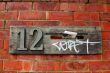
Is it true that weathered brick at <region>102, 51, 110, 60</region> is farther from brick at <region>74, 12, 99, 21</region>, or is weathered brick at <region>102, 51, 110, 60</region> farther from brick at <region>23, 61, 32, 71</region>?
brick at <region>23, 61, 32, 71</region>

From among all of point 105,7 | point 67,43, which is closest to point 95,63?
point 67,43

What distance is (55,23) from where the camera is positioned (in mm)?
3561

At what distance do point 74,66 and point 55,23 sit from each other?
460mm

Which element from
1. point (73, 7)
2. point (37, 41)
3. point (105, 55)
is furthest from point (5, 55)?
point (105, 55)

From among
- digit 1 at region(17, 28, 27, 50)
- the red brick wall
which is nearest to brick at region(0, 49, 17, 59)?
the red brick wall

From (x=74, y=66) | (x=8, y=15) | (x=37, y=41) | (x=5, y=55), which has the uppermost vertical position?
(x=8, y=15)

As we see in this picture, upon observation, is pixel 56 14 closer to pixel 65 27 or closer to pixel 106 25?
pixel 65 27

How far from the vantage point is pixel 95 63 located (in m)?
3.50

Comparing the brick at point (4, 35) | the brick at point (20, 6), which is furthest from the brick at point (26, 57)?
the brick at point (20, 6)

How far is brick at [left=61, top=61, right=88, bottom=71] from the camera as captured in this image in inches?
137

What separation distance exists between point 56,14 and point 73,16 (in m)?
0.17

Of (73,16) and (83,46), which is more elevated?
(73,16)

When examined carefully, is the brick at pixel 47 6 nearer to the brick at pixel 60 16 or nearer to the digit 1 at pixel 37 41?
the brick at pixel 60 16

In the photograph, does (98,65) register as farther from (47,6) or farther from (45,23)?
(47,6)
